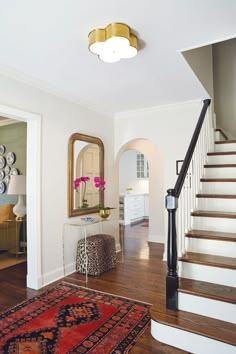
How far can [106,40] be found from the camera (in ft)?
6.84

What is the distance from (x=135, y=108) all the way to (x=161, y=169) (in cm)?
184

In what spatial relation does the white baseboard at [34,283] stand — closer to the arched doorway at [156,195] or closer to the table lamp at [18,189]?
the table lamp at [18,189]

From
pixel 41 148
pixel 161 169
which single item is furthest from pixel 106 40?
pixel 161 169

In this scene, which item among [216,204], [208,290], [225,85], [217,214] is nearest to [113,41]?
[217,214]

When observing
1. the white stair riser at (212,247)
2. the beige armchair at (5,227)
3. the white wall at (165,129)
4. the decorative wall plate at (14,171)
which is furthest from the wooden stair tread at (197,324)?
the decorative wall plate at (14,171)

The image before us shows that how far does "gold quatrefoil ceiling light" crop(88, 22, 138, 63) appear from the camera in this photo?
2045 mm

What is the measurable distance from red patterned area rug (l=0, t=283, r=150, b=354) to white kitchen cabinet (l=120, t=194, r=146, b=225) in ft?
15.2

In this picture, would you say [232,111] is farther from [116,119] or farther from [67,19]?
[67,19]

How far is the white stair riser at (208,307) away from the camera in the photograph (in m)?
1.98

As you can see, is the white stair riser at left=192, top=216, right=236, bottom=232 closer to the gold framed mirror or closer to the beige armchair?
the gold framed mirror

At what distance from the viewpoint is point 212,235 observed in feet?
8.50

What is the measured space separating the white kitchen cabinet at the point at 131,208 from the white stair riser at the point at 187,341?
528cm

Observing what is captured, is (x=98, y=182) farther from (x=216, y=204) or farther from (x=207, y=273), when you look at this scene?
(x=207, y=273)

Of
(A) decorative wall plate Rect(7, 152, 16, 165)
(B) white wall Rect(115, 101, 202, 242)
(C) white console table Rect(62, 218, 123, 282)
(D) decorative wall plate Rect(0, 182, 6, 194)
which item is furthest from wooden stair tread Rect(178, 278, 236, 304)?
(D) decorative wall plate Rect(0, 182, 6, 194)
